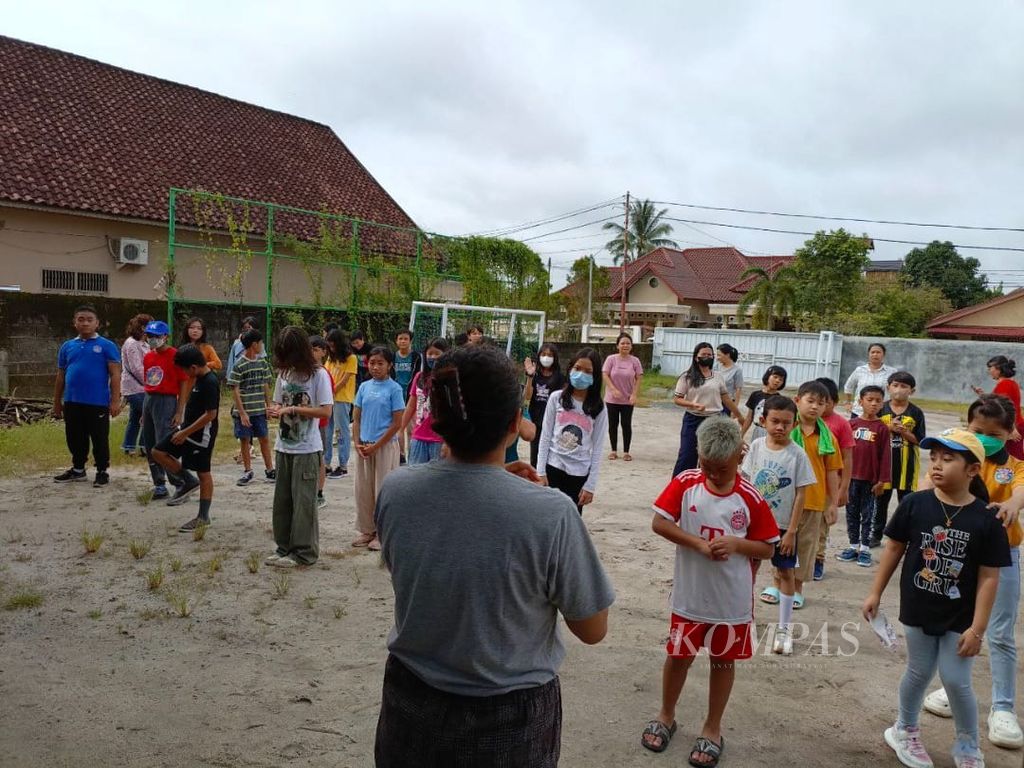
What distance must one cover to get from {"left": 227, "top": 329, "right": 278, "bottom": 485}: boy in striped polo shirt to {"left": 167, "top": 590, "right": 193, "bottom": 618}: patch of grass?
305 centimetres

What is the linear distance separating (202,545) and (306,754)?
3.12 metres

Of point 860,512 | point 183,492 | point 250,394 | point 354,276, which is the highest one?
point 354,276

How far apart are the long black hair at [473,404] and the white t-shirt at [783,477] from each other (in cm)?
298

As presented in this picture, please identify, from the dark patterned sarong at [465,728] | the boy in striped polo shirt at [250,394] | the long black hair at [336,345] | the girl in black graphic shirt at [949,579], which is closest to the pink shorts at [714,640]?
the girl in black graphic shirt at [949,579]

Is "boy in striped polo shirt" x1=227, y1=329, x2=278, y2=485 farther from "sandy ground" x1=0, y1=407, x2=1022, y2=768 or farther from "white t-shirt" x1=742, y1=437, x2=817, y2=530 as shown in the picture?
"white t-shirt" x1=742, y1=437, x2=817, y2=530

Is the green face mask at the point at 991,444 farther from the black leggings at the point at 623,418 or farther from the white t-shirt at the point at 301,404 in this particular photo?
the black leggings at the point at 623,418

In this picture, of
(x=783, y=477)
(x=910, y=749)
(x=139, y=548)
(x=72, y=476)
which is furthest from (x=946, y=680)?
(x=72, y=476)

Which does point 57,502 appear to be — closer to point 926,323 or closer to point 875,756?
point 875,756

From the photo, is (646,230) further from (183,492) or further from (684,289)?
(183,492)

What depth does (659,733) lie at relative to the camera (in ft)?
10.9

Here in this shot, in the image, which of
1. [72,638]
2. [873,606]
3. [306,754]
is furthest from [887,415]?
[72,638]

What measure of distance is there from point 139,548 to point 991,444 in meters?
5.50

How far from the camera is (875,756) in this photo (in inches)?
132

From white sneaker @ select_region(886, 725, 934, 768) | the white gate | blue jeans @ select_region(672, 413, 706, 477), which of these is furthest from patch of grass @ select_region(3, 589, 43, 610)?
the white gate
